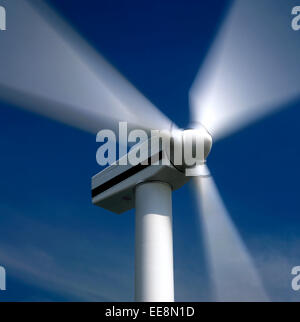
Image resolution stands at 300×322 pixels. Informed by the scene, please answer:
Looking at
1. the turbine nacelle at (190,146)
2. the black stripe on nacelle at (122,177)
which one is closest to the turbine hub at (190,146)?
the turbine nacelle at (190,146)

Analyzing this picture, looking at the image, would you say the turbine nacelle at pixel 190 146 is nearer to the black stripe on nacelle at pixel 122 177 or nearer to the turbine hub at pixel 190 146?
the turbine hub at pixel 190 146

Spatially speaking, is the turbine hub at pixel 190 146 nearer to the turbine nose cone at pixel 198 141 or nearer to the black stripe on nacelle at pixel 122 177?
the turbine nose cone at pixel 198 141

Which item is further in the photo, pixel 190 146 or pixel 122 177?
pixel 122 177

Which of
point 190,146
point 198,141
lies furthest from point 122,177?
point 198,141

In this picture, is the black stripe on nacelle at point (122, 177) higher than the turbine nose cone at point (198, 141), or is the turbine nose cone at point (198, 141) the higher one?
the turbine nose cone at point (198, 141)

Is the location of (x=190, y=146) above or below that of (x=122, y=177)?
above

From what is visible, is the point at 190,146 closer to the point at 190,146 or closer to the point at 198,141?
the point at 190,146

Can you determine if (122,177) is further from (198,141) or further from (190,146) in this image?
(198,141)

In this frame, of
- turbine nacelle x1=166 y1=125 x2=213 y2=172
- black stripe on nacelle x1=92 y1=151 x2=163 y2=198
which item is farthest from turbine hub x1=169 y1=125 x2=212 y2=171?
black stripe on nacelle x1=92 y1=151 x2=163 y2=198

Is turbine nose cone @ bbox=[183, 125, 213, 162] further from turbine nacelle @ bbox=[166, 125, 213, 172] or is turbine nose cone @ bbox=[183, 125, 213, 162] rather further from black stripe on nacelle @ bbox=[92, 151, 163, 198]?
black stripe on nacelle @ bbox=[92, 151, 163, 198]

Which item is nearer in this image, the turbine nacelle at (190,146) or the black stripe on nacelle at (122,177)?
the turbine nacelle at (190,146)
